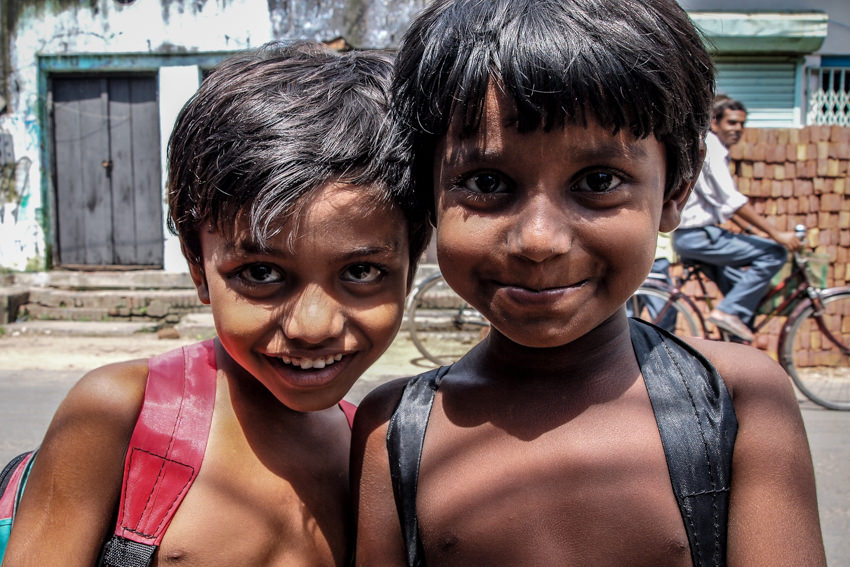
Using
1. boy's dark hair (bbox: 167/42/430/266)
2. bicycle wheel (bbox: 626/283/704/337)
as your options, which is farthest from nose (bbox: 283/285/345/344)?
bicycle wheel (bbox: 626/283/704/337)

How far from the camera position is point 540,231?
1087mm

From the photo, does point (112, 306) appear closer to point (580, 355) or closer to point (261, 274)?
point (261, 274)

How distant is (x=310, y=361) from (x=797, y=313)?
4122 mm

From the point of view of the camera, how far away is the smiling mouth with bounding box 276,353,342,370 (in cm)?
134

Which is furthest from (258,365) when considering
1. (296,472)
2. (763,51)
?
(763,51)

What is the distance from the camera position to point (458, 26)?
1175 millimetres

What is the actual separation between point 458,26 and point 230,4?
728 cm

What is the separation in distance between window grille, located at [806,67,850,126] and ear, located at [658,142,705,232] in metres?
7.13

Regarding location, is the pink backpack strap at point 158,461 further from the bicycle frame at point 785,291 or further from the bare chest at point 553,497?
the bicycle frame at point 785,291

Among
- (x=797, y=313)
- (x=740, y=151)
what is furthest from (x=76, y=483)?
(x=740, y=151)

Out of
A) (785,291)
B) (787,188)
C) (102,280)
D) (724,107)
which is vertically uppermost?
(724,107)

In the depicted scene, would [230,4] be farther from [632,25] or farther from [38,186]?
[632,25]

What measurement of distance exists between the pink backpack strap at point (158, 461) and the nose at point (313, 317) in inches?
10.2

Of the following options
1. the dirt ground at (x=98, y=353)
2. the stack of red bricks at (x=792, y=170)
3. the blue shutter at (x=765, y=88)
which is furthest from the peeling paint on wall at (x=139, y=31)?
the stack of red bricks at (x=792, y=170)
